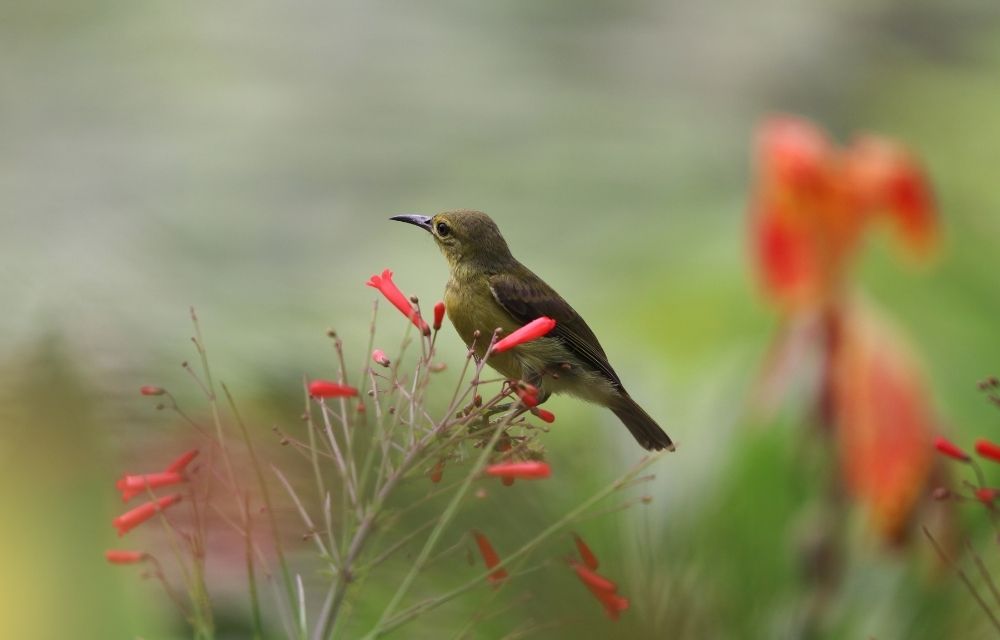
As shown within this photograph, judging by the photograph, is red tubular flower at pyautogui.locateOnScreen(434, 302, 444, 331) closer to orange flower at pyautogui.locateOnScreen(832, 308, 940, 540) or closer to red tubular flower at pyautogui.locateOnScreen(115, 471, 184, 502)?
red tubular flower at pyautogui.locateOnScreen(115, 471, 184, 502)

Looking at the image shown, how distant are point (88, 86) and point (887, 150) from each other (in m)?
6.08

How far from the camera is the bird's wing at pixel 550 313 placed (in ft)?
4.85

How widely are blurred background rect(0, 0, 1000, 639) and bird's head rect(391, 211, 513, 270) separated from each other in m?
0.23

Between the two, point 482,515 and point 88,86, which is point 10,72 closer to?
point 88,86

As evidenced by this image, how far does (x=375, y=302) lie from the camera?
106 centimetres

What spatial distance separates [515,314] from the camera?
1.47m

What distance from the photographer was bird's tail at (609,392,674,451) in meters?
1.49

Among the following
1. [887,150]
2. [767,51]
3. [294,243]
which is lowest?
[294,243]

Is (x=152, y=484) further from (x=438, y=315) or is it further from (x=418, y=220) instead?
(x=418, y=220)

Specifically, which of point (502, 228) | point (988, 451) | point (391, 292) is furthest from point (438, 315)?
point (502, 228)

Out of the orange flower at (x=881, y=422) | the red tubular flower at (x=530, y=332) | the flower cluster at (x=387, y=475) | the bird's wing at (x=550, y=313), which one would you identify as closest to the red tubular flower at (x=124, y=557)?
the flower cluster at (x=387, y=475)

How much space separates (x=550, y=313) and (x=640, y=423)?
0.50 ft

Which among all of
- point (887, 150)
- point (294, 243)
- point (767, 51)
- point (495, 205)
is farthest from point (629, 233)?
point (887, 150)

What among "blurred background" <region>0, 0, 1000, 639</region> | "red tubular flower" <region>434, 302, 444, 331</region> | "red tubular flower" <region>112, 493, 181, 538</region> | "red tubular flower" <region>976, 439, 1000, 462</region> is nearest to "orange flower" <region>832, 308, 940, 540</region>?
"blurred background" <region>0, 0, 1000, 639</region>
